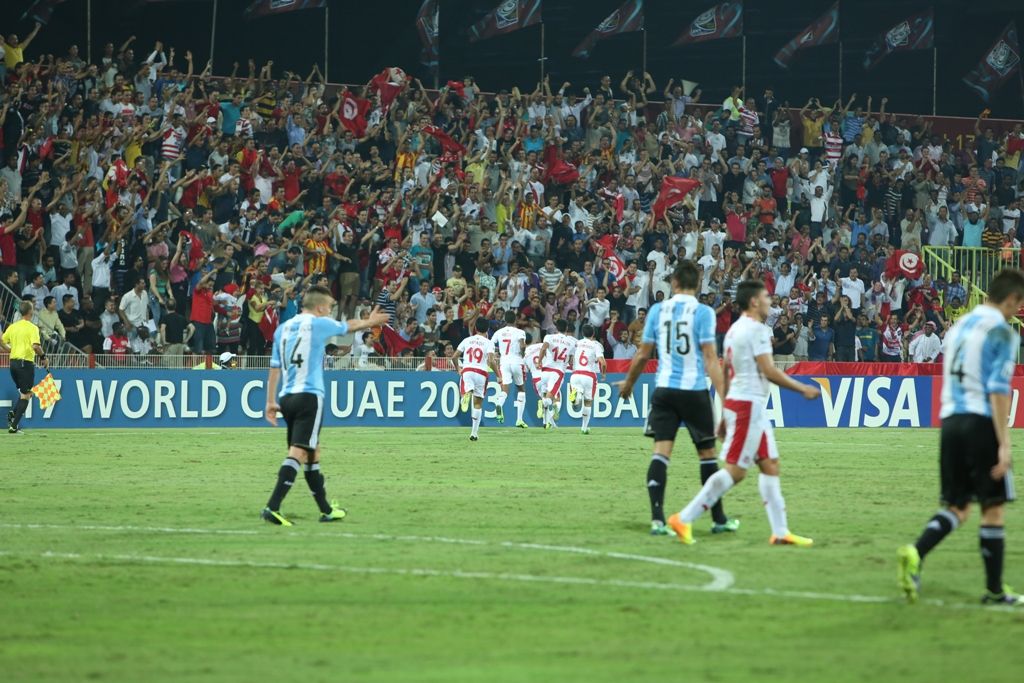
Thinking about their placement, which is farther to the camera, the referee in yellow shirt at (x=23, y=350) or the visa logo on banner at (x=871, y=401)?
the visa logo on banner at (x=871, y=401)

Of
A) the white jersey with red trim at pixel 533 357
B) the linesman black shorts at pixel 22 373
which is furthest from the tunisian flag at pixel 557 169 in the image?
the linesman black shorts at pixel 22 373

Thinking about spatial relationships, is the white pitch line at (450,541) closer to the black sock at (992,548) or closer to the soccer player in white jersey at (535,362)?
the black sock at (992,548)

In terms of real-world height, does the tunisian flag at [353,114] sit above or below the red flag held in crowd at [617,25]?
below

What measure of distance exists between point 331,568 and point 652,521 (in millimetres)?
3352

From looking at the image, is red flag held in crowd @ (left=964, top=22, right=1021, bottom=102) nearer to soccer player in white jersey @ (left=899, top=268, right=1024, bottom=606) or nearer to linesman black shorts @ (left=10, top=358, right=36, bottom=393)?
linesman black shorts @ (left=10, top=358, right=36, bottom=393)

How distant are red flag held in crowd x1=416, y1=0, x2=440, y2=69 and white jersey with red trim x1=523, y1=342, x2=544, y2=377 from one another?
34.3ft

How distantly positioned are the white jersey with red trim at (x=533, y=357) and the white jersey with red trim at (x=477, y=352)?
1974 millimetres

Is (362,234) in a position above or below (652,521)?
above

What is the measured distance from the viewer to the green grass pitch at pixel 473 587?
753 centimetres

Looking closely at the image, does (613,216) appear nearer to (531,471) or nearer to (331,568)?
(531,471)

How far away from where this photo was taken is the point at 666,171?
37.4 meters

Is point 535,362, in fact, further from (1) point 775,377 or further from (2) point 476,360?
(1) point 775,377

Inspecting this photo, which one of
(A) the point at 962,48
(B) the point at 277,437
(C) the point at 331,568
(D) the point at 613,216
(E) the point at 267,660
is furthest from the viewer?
(A) the point at 962,48

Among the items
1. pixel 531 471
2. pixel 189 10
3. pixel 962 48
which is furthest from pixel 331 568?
pixel 962 48
